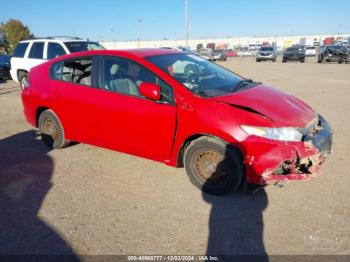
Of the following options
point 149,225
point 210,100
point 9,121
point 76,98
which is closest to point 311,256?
point 149,225

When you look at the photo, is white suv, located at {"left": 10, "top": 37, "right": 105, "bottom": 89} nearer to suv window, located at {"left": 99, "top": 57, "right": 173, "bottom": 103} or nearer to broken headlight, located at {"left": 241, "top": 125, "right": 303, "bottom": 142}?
suv window, located at {"left": 99, "top": 57, "right": 173, "bottom": 103}

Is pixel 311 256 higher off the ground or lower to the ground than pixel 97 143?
lower

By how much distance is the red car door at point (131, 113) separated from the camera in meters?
4.51

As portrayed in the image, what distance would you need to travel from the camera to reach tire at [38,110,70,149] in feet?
19.4

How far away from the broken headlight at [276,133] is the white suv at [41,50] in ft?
30.0

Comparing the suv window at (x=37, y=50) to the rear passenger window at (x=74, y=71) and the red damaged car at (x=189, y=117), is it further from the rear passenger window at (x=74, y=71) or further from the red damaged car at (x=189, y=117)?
the red damaged car at (x=189, y=117)

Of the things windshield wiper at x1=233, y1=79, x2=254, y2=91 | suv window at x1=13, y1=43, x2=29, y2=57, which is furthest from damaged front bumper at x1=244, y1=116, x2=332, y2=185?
suv window at x1=13, y1=43, x2=29, y2=57

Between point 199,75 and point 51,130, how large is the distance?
8.84 ft

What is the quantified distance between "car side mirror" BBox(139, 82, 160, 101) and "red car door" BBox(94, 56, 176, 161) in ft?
0.32

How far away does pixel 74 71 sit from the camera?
18.9 ft

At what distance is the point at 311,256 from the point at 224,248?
2.43 feet

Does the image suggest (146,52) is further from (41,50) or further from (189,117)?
(41,50)

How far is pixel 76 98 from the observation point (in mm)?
5402

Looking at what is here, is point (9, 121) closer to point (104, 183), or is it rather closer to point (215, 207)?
point (104, 183)
